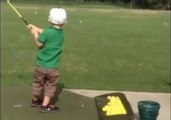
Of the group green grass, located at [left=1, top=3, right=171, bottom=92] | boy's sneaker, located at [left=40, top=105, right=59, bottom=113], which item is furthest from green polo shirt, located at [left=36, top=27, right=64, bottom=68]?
green grass, located at [left=1, top=3, right=171, bottom=92]

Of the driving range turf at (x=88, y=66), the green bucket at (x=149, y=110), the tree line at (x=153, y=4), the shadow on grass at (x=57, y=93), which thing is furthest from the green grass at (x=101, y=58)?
the tree line at (x=153, y=4)

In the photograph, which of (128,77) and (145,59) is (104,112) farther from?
(145,59)

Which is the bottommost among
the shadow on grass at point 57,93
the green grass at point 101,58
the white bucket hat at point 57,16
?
the green grass at point 101,58

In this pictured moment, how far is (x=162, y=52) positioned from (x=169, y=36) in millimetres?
5064

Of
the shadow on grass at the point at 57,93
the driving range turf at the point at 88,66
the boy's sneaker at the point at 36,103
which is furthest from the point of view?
the shadow on grass at the point at 57,93

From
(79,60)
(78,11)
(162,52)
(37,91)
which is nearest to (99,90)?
(37,91)

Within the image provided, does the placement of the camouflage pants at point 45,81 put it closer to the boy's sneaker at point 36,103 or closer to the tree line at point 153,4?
the boy's sneaker at point 36,103

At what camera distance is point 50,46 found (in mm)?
6953

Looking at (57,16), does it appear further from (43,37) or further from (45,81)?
(45,81)

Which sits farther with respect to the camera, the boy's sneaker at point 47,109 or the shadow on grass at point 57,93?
the shadow on grass at point 57,93

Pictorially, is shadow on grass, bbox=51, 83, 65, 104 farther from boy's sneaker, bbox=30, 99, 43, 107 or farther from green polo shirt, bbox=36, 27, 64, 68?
green polo shirt, bbox=36, 27, 64, 68

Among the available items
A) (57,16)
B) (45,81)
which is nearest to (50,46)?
(57,16)

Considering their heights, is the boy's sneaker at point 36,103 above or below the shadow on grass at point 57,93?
above

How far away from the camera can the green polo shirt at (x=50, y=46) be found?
22.7 ft
